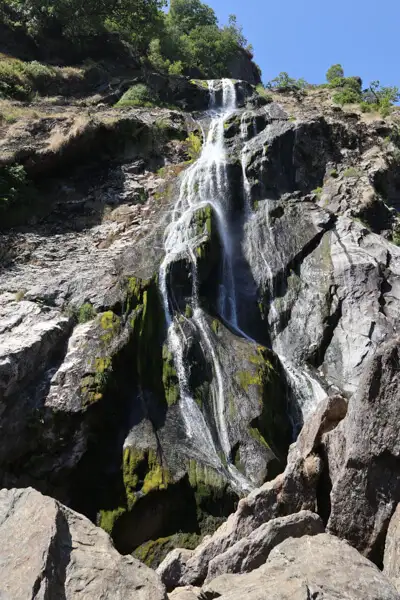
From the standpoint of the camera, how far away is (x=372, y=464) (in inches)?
253

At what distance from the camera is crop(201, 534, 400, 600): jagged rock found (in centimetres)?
456

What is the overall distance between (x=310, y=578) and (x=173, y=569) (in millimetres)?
3865

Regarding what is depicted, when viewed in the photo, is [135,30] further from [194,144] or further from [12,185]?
[12,185]

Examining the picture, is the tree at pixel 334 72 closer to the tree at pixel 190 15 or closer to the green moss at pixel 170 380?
the tree at pixel 190 15

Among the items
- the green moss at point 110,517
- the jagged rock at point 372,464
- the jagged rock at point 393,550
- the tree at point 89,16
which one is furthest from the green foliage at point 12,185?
the tree at point 89,16

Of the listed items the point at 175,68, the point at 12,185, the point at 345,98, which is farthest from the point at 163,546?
the point at 175,68

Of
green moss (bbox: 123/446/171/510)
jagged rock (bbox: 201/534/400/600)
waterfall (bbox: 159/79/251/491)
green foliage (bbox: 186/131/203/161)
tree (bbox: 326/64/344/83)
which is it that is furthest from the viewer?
tree (bbox: 326/64/344/83)

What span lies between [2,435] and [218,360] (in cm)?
613

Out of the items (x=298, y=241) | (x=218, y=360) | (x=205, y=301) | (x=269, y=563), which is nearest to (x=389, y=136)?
(x=298, y=241)

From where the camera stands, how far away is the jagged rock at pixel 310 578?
4.56 metres

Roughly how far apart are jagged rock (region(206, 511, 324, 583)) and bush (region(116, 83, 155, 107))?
Result: 25883 millimetres

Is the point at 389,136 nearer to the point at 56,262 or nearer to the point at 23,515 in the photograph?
the point at 56,262

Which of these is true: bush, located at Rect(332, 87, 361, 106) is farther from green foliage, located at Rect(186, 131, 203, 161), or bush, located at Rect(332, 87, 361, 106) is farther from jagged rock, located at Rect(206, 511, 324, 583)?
jagged rock, located at Rect(206, 511, 324, 583)

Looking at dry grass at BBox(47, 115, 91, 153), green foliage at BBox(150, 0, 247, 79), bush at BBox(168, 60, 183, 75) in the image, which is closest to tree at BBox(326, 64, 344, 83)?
green foliage at BBox(150, 0, 247, 79)
